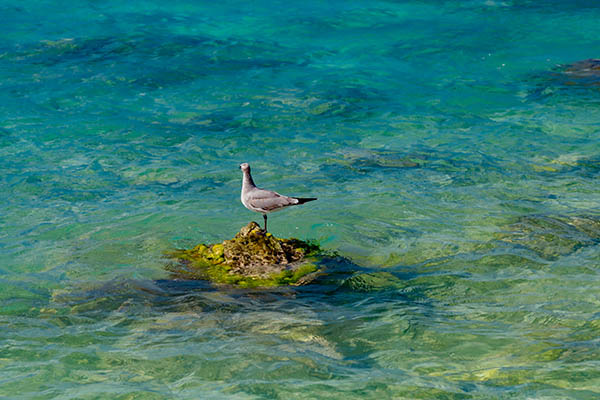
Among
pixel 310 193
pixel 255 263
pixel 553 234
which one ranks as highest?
pixel 255 263

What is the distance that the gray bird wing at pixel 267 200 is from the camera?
828cm

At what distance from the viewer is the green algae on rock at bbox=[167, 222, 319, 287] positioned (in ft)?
27.5

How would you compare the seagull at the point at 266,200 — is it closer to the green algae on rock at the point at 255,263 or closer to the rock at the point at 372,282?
the green algae on rock at the point at 255,263

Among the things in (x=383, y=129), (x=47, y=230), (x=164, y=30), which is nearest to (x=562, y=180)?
(x=383, y=129)

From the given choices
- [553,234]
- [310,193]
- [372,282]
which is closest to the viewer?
[372,282]

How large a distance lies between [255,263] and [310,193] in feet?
14.7

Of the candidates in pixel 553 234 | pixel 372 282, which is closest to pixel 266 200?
pixel 372 282

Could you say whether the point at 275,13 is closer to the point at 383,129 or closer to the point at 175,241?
the point at 383,129

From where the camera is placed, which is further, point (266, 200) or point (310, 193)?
point (310, 193)

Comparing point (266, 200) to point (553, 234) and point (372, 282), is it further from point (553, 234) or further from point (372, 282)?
point (553, 234)

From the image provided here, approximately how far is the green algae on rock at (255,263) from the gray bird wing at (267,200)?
320 millimetres

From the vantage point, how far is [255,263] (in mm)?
8477

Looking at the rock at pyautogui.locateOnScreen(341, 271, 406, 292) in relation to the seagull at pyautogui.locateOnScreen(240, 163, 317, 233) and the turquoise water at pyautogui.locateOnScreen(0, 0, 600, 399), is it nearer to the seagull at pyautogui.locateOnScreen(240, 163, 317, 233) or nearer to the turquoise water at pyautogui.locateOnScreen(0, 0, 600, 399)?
the turquoise water at pyautogui.locateOnScreen(0, 0, 600, 399)

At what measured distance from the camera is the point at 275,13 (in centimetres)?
2688
